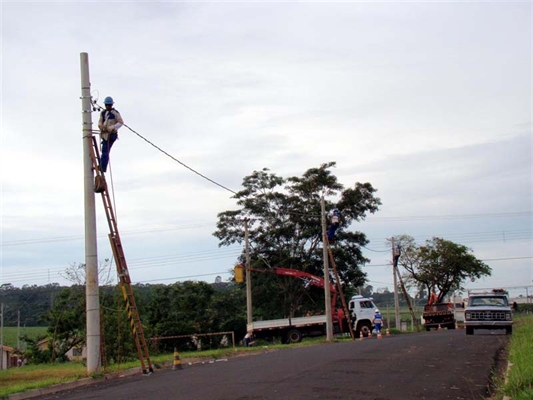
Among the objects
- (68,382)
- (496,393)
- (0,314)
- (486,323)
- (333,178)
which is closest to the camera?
(496,393)

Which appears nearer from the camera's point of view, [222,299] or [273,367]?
[273,367]

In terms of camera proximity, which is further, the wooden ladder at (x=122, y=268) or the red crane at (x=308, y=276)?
the red crane at (x=308, y=276)

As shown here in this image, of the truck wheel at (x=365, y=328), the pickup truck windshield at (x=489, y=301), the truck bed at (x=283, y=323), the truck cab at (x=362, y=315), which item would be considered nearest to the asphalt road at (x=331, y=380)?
the pickup truck windshield at (x=489, y=301)

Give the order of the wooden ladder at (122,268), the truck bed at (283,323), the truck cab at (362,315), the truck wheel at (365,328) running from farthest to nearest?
the truck cab at (362,315) < the truck bed at (283,323) < the truck wheel at (365,328) < the wooden ladder at (122,268)

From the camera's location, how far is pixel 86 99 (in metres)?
19.7

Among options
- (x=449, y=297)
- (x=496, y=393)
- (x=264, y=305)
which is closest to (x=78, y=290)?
(x=264, y=305)

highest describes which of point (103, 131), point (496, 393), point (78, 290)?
point (103, 131)

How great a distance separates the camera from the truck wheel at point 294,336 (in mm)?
44906

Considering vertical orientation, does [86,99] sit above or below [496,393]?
above

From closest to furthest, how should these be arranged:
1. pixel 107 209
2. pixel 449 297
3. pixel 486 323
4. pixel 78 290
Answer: pixel 107 209
pixel 486 323
pixel 78 290
pixel 449 297

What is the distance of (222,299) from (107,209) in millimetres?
36621

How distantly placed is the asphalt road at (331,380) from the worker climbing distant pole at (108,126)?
247 inches

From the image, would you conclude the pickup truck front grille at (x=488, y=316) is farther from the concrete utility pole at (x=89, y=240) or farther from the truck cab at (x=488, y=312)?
the concrete utility pole at (x=89, y=240)

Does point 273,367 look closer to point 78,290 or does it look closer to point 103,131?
point 103,131
